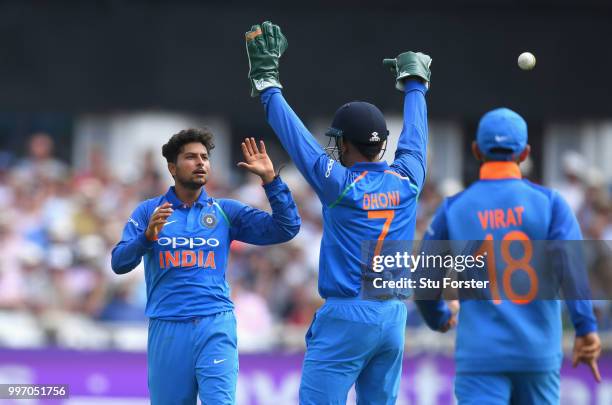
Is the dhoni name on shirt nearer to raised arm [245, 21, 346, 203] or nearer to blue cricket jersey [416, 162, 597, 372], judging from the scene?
raised arm [245, 21, 346, 203]

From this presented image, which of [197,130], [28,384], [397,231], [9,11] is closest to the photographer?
[397,231]

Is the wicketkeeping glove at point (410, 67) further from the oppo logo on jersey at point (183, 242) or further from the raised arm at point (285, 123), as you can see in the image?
the oppo logo on jersey at point (183, 242)

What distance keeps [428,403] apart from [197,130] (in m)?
5.17

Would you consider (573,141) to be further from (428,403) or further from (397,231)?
(397,231)

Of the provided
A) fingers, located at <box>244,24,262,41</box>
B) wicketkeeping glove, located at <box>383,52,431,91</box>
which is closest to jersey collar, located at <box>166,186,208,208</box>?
fingers, located at <box>244,24,262,41</box>

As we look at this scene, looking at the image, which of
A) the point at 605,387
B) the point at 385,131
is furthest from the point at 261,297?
the point at 385,131

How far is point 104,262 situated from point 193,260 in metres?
5.48

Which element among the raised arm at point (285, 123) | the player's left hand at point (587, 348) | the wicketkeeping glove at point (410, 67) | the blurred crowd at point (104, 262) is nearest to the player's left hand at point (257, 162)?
the raised arm at point (285, 123)

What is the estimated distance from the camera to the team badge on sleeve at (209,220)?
7949 millimetres

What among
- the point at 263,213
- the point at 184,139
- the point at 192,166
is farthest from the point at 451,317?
the point at 184,139

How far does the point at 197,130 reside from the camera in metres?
8.05

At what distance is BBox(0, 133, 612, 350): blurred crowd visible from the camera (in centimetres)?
1269

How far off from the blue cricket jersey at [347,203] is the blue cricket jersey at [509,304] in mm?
655

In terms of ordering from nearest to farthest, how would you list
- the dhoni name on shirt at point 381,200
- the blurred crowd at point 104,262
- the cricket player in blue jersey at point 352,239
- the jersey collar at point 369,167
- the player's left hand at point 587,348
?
the player's left hand at point 587,348
the cricket player in blue jersey at point 352,239
the dhoni name on shirt at point 381,200
the jersey collar at point 369,167
the blurred crowd at point 104,262
